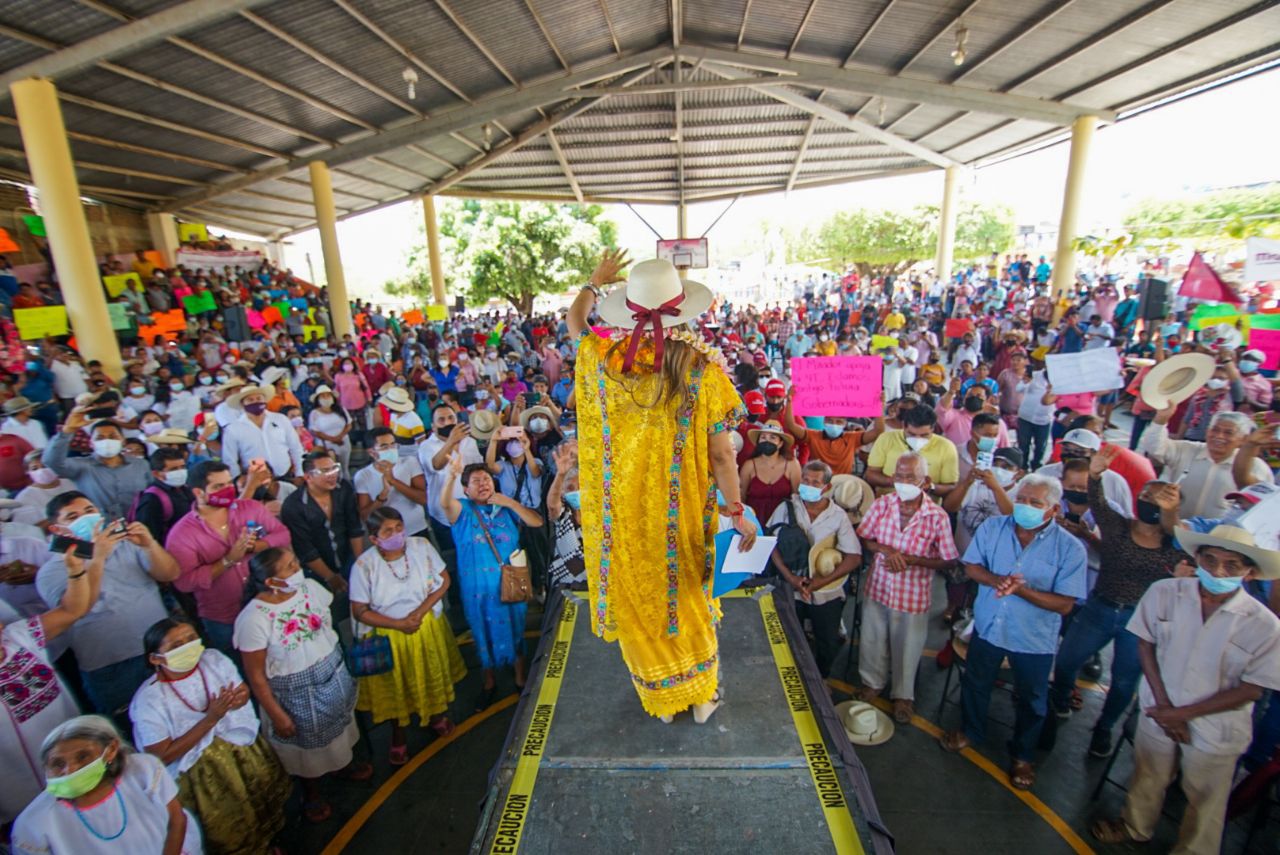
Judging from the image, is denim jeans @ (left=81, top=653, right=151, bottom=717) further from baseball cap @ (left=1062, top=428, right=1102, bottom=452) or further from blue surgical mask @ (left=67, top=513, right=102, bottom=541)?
baseball cap @ (left=1062, top=428, right=1102, bottom=452)

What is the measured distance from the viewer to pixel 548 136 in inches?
727

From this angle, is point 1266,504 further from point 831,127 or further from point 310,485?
point 831,127

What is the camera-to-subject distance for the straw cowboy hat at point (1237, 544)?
2.71 m

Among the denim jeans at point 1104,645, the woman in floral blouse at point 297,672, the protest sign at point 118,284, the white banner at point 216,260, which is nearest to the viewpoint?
the woman in floral blouse at point 297,672

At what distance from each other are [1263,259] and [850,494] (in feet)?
21.1

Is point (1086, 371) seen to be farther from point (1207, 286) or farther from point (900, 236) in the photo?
point (900, 236)

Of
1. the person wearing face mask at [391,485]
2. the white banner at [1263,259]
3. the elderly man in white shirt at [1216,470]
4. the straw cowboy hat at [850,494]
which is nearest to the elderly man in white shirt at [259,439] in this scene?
the person wearing face mask at [391,485]

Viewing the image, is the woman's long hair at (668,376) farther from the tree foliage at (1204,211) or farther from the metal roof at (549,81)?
the tree foliage at (1204,211)

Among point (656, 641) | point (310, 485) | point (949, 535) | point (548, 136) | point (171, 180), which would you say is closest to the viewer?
point (656, 641)

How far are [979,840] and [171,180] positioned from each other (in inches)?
788

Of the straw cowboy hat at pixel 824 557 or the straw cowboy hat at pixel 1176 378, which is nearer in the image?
the straw cowboy hat at pixel 824 557

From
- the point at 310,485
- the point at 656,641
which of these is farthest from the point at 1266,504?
the point at 310,485

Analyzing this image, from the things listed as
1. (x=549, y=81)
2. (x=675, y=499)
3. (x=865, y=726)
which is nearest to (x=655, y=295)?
(x=675, y=499)

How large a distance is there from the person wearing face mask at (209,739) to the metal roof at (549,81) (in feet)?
27.8
